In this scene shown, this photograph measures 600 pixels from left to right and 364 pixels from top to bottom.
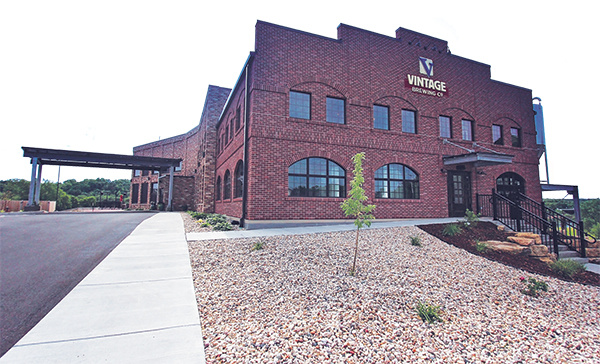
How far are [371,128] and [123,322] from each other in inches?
472

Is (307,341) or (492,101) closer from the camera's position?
(307,341)

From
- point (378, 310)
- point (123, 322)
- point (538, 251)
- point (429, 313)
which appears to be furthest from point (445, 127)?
point (123, 322)

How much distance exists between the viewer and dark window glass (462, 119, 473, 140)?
16031 mm

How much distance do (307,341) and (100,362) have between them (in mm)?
2144

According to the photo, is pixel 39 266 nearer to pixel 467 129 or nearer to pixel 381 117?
pixel 381 117

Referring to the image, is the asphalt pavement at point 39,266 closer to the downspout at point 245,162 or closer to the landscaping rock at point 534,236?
the downspout at point 245,162

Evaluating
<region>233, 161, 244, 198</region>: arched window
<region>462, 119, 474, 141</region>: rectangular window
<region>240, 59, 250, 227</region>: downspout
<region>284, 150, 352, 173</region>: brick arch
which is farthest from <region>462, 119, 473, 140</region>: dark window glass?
<region>233, 161, 244, 198</region>: arched window

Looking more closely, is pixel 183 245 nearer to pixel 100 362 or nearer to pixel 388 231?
pixel 100 362

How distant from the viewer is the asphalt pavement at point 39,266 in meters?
3.92

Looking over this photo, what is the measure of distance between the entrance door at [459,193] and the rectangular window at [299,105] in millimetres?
8169

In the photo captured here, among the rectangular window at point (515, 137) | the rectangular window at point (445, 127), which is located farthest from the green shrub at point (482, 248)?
the rectangular window at point (515, 137)

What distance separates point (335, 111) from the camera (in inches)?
519

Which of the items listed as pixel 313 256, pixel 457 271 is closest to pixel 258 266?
pixel 313 256

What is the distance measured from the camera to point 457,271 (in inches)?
250
